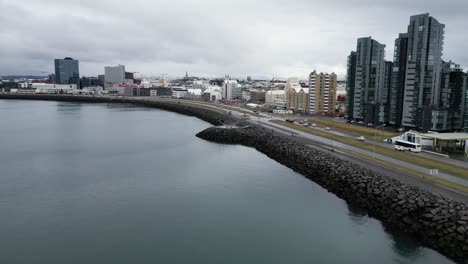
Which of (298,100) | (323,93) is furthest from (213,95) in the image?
(323,93)

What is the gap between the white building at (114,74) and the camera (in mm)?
149875

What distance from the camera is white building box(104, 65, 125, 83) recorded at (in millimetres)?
149875

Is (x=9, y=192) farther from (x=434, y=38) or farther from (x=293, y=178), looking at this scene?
(x=434, y=38)

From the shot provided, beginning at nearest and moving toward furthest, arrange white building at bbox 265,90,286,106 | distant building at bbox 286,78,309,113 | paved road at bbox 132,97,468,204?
1. paved road at bbox 132,97,468,204
2. distant building at bbox 286,78,309,113
3. white building at bbox 265,90,286,106

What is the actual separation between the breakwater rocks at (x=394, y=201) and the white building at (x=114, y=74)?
141m

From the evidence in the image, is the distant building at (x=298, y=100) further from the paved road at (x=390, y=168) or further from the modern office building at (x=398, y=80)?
the paved road at (x=390, y=168)

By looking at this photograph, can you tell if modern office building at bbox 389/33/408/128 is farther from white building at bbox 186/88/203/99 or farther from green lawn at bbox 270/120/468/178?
white building at bbox 186/88/203/99

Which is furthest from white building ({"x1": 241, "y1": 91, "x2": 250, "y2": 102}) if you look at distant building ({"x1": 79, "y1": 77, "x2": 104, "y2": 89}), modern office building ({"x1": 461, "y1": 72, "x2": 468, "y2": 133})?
distant building ({"x1": 79, "y1": 77, "x2": 104, "y2": 89})

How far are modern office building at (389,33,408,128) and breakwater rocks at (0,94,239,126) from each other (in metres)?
15.2

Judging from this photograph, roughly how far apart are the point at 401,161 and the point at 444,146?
5.48 meters

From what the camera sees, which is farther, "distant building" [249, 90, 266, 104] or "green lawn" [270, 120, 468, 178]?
"distant building" [249, 90, 266, 104]

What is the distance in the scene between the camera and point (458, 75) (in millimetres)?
26781

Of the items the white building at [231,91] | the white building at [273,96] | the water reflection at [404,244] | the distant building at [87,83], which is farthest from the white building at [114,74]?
the water reflection at [404,244]

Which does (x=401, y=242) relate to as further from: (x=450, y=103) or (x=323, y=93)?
(x=323, y=93)
